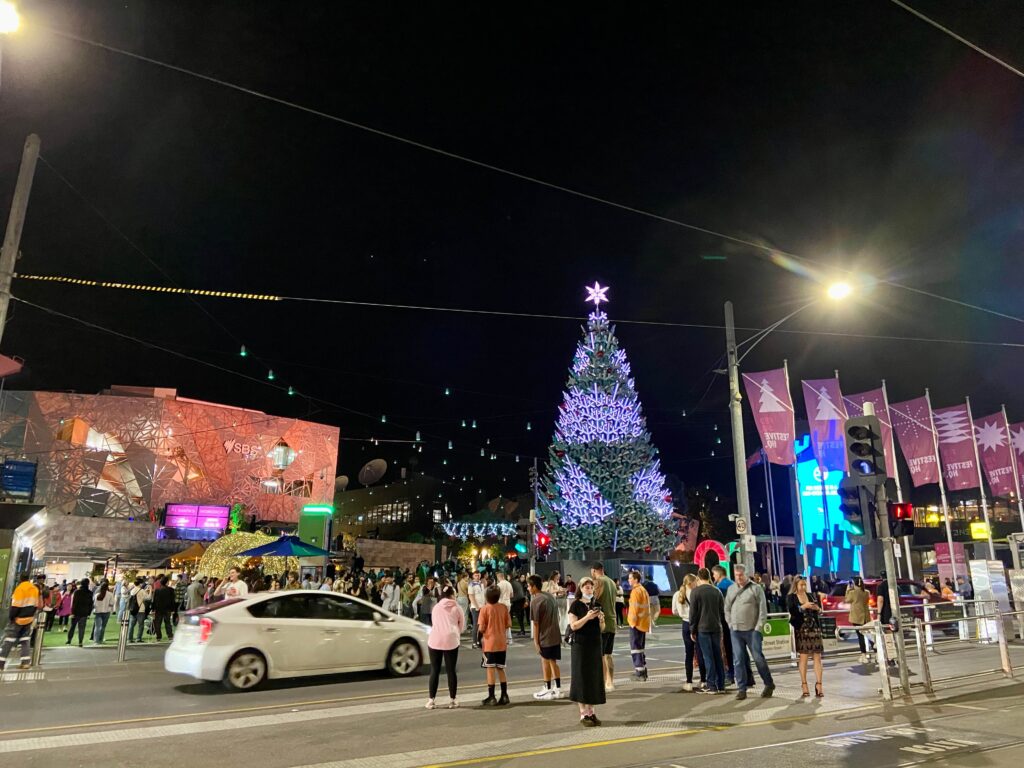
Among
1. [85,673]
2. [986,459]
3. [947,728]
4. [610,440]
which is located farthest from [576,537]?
[947,728]

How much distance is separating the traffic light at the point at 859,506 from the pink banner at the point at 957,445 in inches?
925

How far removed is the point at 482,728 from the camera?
25.2 ft

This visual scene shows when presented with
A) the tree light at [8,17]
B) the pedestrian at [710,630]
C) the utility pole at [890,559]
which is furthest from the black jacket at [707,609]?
the tree light at [8,17]

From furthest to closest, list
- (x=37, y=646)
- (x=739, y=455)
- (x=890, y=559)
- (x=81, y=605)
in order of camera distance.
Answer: (x=81, y=605) → (x=739, y=455) → (x=37, y=646) → (x=890, y=559)

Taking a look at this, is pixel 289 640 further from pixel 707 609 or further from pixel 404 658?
pixel 707 609

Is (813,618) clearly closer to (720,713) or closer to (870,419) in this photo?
(720,713)

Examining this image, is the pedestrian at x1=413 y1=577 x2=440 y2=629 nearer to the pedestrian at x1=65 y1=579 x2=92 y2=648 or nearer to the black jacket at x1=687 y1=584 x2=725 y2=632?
the pedestrian at x1=65 y1=579 x2=92 y2=648

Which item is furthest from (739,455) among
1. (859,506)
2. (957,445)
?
(957,445)

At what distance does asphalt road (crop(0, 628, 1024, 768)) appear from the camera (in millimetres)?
6418

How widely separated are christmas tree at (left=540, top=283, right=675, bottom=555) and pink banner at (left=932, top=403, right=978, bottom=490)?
480 inches

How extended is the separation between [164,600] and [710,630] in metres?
15.9

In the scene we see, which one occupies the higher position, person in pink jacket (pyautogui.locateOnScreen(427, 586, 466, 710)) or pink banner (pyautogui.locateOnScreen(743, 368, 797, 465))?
pink banner (pyautogui.locateOnScreen(743, 368, 797, 465))

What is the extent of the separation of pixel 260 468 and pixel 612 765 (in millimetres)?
60446

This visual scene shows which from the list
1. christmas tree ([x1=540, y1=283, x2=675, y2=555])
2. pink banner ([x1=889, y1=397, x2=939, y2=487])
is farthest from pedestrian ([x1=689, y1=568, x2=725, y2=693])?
pink banner ([x1=889, y1=397, x2=939, y2=487])
